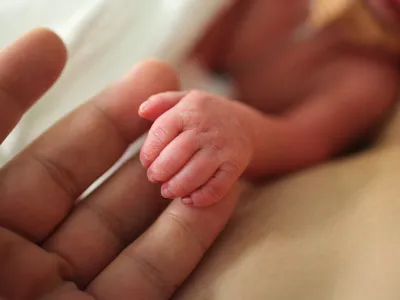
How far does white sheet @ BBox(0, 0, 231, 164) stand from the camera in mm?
627

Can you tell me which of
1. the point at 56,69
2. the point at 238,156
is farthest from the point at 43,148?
the point at 238,156

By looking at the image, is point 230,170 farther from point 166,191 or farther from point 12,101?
point 12,101

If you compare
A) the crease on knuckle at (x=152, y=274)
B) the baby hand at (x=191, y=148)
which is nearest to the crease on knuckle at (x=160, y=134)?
the baby hand at (x=191, y=148)

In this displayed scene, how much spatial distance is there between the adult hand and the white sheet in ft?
0.33

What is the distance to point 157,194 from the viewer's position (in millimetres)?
538

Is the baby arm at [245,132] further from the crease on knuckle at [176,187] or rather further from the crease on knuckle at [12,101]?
the crease on knuckle at [12,101]

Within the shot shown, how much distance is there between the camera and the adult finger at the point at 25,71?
458 mm

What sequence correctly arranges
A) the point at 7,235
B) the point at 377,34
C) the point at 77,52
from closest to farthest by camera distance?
the point at 7,235 < the point at 77,52 < the point at 377,34

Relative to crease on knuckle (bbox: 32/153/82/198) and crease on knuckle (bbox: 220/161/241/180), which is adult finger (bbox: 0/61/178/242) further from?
crease on knuckle (bbox: 220/161/241/180)

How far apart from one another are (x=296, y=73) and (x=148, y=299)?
445 millimetres

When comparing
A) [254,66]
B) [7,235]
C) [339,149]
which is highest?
[7,235]

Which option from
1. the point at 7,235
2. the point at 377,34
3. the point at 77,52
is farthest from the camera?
the point at 377,34

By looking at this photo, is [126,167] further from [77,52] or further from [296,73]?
[296,73]

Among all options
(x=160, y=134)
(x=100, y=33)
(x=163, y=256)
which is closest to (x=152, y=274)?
(x=163, y=256)
